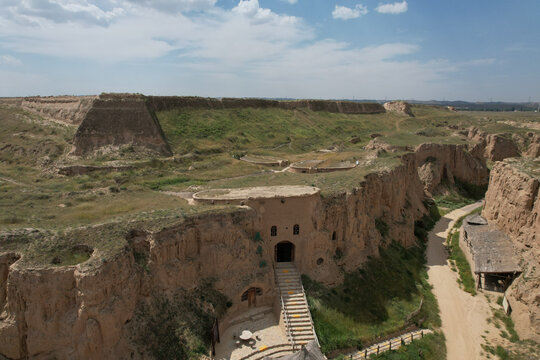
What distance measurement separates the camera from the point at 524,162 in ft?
130

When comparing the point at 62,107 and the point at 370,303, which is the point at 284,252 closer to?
the point at 370,303

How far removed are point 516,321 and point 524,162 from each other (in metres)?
19.3

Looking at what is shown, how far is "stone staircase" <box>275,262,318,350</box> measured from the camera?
75.1 feet

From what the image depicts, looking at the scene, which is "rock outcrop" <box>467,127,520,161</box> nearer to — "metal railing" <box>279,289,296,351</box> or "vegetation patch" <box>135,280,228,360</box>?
"metal railing" <box>279,289,296,351</box>

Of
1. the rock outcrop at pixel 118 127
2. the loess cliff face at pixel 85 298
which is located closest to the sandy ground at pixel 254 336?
the loess cliff face at pixel 85 298

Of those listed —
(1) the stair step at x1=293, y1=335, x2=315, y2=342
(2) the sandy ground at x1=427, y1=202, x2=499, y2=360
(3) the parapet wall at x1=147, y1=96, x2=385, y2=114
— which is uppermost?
(3) the parapet wall at x1=147, y1=96, x2=385, y2=114

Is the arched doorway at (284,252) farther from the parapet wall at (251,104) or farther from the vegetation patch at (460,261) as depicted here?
the parapet wall at (251,104)

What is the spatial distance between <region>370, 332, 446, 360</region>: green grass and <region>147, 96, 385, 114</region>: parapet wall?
148 ft

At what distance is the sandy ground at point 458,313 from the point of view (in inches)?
997

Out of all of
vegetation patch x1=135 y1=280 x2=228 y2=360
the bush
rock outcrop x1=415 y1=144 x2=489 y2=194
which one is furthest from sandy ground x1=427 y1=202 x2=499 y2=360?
→ rock outcrop x1=415 y1=144 x2=489 y2=194

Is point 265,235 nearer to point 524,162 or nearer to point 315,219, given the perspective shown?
point 315,219

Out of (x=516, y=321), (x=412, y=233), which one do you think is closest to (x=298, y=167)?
(x=412, y=233)

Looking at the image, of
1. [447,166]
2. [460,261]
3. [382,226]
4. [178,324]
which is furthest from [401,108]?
[178,324]

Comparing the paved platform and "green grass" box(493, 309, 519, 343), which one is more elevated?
the paved platform
